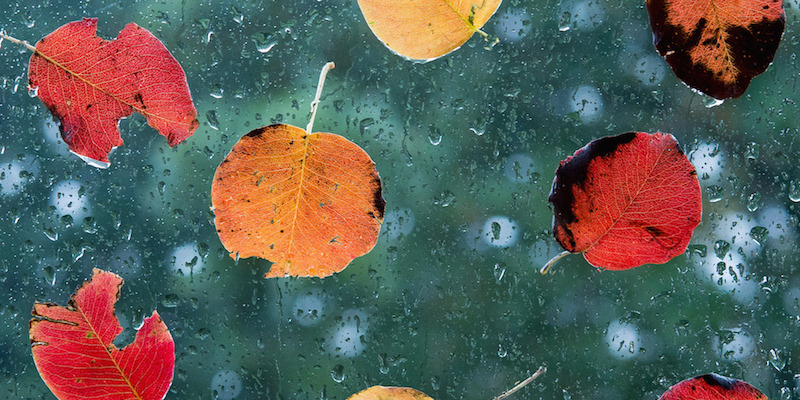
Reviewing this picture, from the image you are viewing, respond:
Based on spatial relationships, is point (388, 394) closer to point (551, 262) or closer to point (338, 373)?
point (338, 373)

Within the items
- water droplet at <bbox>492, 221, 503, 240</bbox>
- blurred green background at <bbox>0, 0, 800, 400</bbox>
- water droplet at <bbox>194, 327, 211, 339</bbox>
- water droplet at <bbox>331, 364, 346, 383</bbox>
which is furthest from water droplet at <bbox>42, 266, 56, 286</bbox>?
water droplet at <bbox>492, 221, 503, 240</bbox>

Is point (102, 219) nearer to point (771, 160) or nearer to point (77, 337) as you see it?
point (77, 337)

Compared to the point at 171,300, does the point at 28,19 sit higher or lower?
higher

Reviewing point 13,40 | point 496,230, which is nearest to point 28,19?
point 13,40

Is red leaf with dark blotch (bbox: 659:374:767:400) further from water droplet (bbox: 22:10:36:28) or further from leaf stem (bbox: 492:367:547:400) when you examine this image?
water droplet (bbox: 22:10:36:28)

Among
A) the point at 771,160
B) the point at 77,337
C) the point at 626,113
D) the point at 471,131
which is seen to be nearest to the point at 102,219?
the point at 77,337
